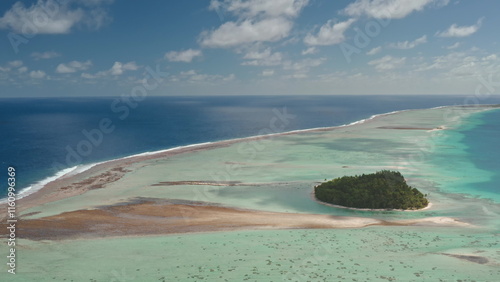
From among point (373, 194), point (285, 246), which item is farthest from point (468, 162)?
point (285, 246)

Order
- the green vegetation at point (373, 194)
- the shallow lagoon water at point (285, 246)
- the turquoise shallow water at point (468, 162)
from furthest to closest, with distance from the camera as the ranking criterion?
the turquoise shallow water at point (468, 162)
the green vegetation at point (373, 194)
the shallow lagoon water at point (285, 246)

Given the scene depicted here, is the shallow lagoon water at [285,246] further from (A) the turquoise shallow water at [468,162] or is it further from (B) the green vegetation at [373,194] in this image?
(B) the green vegetation at [373,194]

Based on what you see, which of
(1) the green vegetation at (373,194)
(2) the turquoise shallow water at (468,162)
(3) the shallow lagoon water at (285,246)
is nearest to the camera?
(3) the shallow lagoon water at (285,246)

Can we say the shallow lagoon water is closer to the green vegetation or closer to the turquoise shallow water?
the turquoise shallow water

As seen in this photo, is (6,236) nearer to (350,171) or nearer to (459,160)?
(350,171)

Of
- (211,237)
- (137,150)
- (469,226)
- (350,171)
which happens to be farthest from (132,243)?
(137,150)

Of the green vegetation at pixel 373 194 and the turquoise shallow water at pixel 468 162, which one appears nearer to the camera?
the green vegetation at pixel 373 194

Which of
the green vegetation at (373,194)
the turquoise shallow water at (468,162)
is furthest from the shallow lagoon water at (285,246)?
the green vegetation at (373,194)

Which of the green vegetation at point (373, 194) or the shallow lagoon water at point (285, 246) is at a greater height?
the green vegetation at point (373, 194)

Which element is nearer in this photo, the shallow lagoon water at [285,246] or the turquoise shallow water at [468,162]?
the shallow lagoon water at [285,246]
